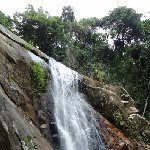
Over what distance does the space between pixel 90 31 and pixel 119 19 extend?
9.30 ft

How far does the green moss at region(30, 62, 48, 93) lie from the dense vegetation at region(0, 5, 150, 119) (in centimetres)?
1006

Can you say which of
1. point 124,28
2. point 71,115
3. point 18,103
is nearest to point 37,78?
point 71,115

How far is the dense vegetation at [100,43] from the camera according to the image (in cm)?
2516

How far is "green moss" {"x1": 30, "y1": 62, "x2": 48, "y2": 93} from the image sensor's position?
43.1 feet

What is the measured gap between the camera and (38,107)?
41.3 ft

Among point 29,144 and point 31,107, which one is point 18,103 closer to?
point 31,107

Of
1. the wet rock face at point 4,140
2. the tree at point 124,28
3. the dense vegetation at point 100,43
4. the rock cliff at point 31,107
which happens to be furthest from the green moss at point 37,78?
Result: the tree at point 124,28

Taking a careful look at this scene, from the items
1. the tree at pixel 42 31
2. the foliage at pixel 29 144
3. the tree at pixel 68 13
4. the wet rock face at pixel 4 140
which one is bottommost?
the foliage at pixel 29 144

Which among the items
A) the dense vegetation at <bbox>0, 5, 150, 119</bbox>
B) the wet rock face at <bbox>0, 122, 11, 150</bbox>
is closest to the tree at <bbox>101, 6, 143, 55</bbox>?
the dense vegetation at <bbox>0, 5, 150, 119</bbox>

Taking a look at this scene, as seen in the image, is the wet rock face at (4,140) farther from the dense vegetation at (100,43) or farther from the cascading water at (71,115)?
the dense vegetation at (100,43)

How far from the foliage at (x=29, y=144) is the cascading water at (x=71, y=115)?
412 cm

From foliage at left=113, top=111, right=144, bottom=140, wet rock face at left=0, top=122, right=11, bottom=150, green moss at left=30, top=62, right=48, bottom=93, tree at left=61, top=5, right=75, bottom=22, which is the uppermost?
tree at left=61, top=5, right=75, bottom=22

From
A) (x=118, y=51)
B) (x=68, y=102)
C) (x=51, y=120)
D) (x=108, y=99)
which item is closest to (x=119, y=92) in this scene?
(x=108, y=99)

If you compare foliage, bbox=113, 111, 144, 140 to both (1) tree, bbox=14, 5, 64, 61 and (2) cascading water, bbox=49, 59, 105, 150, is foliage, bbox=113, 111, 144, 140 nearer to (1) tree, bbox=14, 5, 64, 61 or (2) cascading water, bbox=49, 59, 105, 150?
(2) cascading water, bbox=49, 59, 105, 150
